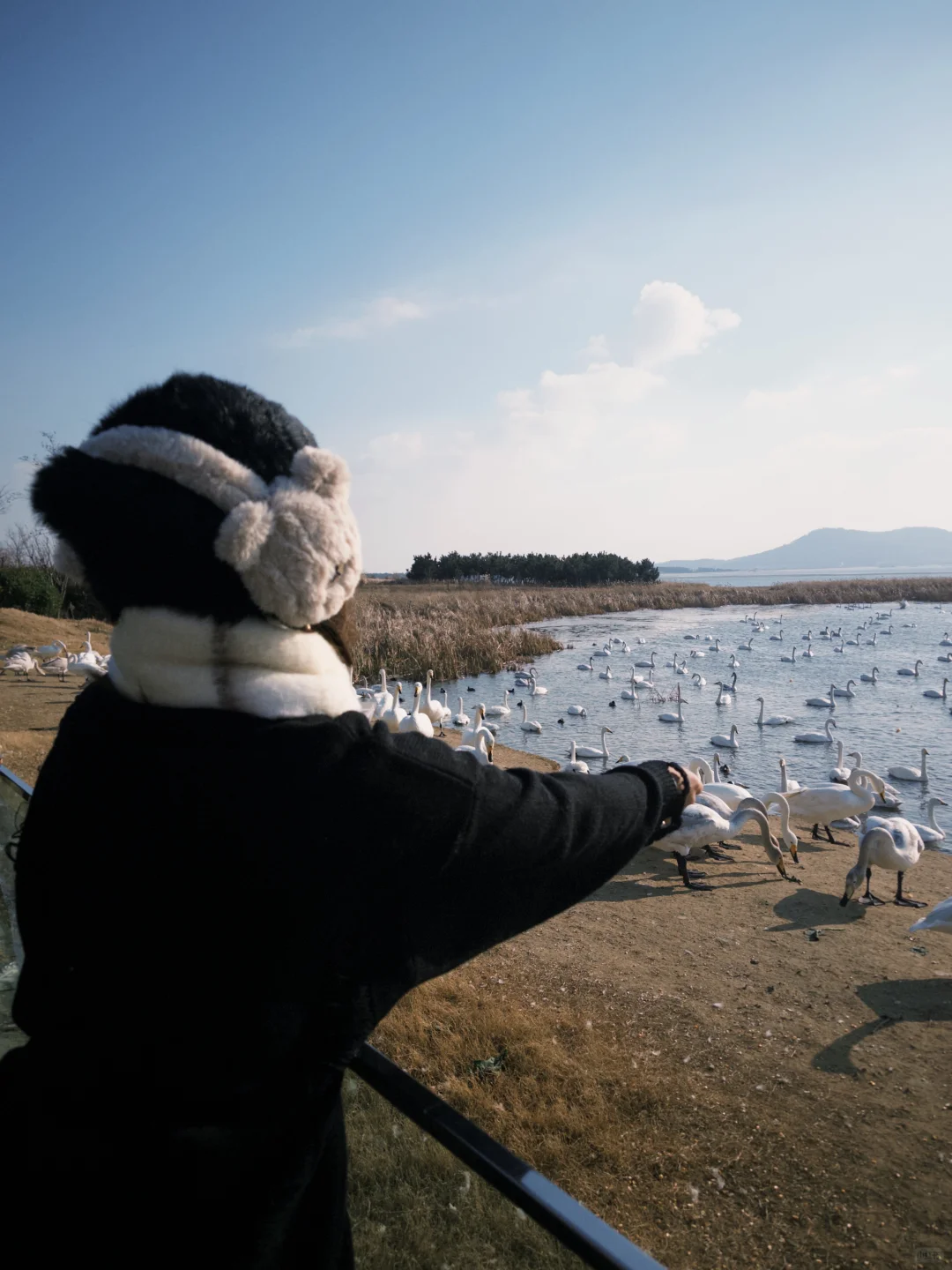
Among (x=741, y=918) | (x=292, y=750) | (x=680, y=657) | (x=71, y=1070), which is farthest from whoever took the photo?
(x=680, y=657)

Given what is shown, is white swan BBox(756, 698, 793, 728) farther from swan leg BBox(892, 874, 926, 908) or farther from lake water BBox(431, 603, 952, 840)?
swan leg BBox(892, 874, 926, 908)

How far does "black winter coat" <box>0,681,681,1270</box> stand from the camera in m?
1.11

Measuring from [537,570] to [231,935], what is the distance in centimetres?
7915

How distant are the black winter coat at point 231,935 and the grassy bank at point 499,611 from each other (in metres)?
9.61

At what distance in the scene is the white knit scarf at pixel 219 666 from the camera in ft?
3.91

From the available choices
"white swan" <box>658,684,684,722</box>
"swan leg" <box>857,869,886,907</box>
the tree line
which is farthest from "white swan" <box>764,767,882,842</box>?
the tree line

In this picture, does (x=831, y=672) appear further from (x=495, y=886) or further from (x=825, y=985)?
(x=495, y=886)

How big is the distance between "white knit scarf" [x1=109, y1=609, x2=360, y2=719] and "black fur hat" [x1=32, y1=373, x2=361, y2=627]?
1.1 inches

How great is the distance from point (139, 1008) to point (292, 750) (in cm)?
47

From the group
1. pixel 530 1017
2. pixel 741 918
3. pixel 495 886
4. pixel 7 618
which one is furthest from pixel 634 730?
pixel 7 618

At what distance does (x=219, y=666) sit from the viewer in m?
1.21

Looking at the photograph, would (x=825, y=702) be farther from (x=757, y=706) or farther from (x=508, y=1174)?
(x=508, y=1174)

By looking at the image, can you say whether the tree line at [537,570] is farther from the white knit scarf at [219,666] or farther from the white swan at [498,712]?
the white knit scarf at [219,666]

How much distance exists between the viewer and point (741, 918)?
8.00m
